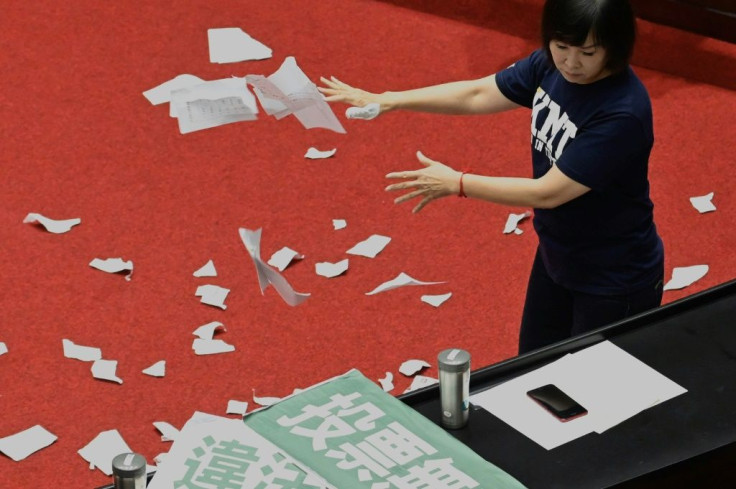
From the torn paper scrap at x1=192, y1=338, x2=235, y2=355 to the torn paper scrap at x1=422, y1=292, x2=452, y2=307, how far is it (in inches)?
26.0

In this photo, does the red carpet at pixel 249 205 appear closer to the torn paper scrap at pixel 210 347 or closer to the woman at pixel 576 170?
the torn paper scrap at pixel 210 347

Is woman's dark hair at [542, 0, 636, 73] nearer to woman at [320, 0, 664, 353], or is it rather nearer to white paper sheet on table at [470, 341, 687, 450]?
woman at [320, 0, 664, 353]

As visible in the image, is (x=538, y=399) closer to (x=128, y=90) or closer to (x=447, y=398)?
(x=447, y=398)

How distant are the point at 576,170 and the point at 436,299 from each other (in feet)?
4.93

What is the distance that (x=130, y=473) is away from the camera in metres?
2.36

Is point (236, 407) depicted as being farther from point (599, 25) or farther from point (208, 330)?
point (599, 25)

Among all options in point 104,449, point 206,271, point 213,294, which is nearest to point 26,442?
point 104,449

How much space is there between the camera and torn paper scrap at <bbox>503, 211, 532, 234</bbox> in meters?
4.66

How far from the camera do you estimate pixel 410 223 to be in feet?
15.4

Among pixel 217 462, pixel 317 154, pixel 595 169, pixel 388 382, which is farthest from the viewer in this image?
pixel 317 154

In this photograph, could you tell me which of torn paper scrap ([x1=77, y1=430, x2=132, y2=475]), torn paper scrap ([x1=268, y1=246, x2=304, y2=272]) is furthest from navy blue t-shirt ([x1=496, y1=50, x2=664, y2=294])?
torn paper scrap ([x1=268, y1=246, x2=304, y2=272])

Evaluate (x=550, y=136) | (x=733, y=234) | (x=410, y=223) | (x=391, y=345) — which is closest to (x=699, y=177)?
(x=733, y=234)

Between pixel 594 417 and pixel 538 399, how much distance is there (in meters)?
0.12

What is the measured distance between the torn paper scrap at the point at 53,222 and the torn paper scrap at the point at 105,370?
768 millimetres
